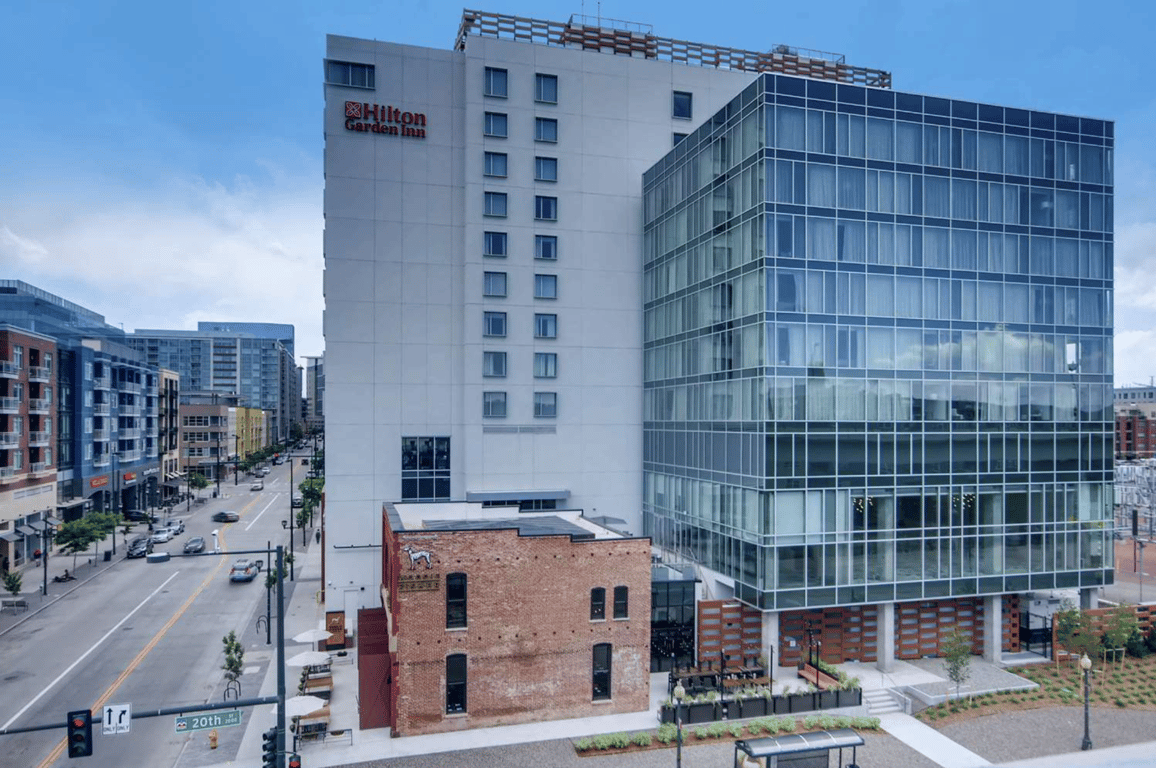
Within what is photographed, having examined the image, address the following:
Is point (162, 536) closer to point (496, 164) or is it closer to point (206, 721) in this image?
point (496, 164)

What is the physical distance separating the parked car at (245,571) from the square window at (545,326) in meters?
28.6

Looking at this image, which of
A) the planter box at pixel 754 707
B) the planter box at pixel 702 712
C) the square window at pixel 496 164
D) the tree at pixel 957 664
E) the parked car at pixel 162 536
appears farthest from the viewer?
the parked car at pixel 162 536

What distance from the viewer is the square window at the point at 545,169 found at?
47.8 meters

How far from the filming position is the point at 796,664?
36.1 meters

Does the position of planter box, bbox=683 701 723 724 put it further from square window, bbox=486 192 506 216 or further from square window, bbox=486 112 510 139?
square window, bbox=486 112 510 139

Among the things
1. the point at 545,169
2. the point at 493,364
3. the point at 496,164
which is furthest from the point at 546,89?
the point at 493,364

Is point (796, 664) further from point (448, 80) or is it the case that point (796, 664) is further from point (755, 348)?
point (448, 80)

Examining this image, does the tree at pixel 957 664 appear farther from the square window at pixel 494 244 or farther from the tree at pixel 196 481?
the tree at pixel 196 481

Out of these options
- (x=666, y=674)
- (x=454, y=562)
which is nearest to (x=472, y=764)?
(x=454, y=562)

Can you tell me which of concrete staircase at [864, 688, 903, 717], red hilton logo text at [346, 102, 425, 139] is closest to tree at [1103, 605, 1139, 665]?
concrete staircase at [864, 688, 903, 717]

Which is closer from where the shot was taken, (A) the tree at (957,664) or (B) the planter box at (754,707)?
(B) the planter box at (754,707)

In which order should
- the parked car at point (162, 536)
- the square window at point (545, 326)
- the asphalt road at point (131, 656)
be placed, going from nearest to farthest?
1. the asphalt road at point (131, 656)
2. the square window at point (545, 326)
3. the parked car at point (162, 536)

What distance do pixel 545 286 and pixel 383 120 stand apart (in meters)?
14.0

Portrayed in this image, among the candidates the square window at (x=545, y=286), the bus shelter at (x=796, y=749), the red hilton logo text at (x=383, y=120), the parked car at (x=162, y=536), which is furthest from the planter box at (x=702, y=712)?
the parked car at (x=162, y=536)
